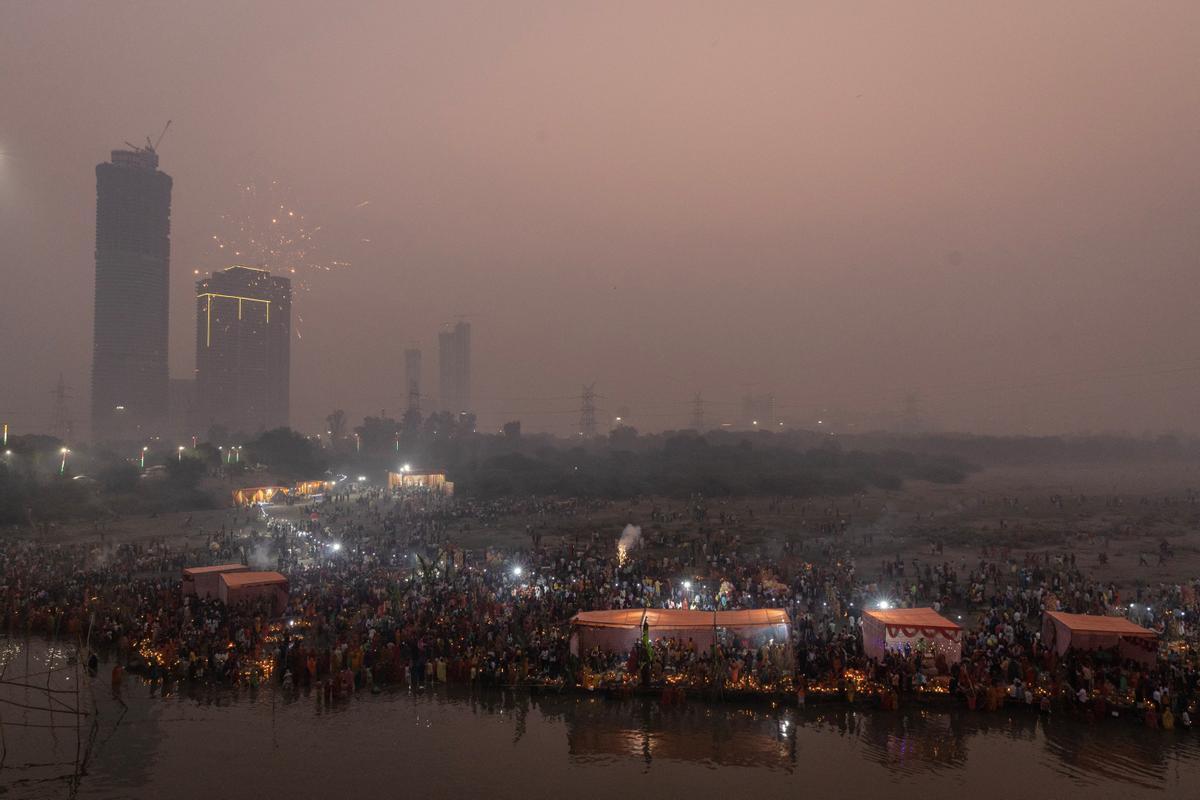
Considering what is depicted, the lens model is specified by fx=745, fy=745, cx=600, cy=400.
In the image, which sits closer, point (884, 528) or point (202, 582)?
point (202, 582)

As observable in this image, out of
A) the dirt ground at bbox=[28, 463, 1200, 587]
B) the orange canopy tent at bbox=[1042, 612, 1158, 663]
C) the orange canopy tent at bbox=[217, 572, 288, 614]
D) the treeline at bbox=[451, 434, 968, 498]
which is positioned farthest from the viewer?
the treeline at bbox=[451, 434, 968, 498]

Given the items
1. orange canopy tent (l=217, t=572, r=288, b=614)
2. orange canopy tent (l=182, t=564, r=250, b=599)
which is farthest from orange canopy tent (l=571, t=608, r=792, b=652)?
orange canopy tent (l=182, t=564, r=250, b=599)

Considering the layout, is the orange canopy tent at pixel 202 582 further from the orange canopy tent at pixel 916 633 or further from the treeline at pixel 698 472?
the treeline at pixel 698 472

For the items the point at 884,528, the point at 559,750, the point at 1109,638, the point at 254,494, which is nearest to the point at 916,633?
the point at 1109,638

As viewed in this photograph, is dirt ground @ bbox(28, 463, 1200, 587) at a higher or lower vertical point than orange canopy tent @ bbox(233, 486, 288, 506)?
lower

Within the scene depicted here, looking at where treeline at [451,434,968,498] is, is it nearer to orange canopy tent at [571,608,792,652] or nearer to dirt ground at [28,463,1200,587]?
dirt ground at [28,463,1200,587]

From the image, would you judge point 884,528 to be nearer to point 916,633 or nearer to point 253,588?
point 916,633
